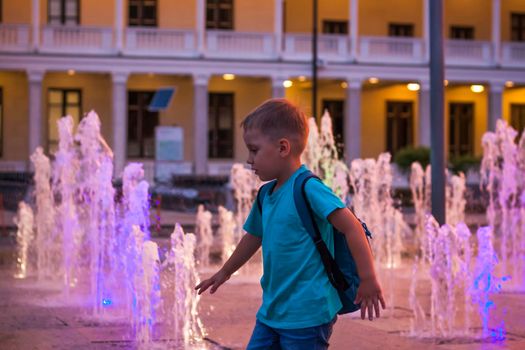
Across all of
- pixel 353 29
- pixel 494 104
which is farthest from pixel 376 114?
pixel 494 104

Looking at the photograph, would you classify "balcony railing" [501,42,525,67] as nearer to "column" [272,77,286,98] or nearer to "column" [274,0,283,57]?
"column" [274,0,283,57]

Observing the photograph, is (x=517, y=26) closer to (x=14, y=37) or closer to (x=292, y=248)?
(x=14, y=37)

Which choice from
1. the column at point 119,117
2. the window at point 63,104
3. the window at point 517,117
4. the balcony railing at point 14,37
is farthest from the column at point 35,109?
the window at point 517,117

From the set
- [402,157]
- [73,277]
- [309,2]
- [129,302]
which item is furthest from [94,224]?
[309,2]

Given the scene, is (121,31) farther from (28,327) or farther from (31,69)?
(28,327)

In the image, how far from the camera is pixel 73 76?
3600 cm

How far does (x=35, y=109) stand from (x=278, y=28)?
884 cm

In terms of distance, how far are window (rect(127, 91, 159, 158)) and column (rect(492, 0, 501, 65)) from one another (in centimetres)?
1286

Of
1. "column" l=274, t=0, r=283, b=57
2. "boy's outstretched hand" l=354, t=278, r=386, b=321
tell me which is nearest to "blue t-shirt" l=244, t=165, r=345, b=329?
"boy's outstretched hand" l=354, t=278, r=386, b=321

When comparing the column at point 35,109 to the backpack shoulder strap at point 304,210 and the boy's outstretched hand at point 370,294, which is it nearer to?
the backpack shoulder strap at point 304,210

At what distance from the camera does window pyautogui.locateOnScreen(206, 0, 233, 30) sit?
37.3m

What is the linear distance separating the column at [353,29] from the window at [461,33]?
506 cm

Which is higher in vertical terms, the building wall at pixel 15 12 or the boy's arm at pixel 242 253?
the building wall at pixel 15 12

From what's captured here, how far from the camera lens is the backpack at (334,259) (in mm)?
4055
